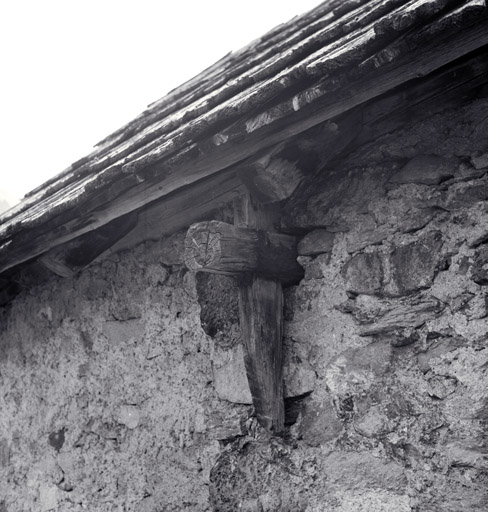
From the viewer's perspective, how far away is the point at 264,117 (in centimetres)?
170

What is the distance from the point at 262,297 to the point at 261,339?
0.15 meters

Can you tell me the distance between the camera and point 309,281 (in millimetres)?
2047

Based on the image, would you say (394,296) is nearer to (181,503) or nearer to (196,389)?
(196,389)

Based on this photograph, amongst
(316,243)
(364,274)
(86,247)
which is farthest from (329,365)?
(86,247)

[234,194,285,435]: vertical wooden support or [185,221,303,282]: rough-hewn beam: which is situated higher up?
[185,221,303,282]: rough-hewn beam

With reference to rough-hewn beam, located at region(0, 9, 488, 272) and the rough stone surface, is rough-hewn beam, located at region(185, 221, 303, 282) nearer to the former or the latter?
the rough stone surface

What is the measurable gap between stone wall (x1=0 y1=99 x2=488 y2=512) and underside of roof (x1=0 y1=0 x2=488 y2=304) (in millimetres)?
226

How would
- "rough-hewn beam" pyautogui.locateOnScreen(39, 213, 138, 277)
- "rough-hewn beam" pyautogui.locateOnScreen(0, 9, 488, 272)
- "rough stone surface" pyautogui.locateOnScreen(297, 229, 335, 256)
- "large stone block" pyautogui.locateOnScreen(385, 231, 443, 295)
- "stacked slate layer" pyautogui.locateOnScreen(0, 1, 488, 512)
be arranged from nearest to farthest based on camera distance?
"rough-hewn beam" pyautogui.locateOnScreen(0, 9, 488, 272) → "stacked slate layer" pyautogui.locateOnScreen(0, 1, 488, 512) → "large stone block" pyautogui.locateOnScreen(385, 231, 443, 295) → "rough stone surface" pyautogui.locateOnScreen(297, 229, 335, 256) → "rough-hewn beam" pyautogui.locateOnScreen(39, 213, 138, 277)

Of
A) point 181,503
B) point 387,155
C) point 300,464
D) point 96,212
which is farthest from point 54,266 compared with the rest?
point 387,155

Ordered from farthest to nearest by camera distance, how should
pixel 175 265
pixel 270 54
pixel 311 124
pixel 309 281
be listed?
1. pixel 270 54
2. pixel 175 265
3. pixel 309 281
4. pixel 311 124

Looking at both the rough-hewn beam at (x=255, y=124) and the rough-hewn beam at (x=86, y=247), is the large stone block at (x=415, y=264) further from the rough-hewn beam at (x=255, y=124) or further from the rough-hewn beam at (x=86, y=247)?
the rough-hewn beam at (x=86, y=247)

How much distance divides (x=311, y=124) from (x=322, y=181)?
388 millimetres

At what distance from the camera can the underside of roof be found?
4.90 ft

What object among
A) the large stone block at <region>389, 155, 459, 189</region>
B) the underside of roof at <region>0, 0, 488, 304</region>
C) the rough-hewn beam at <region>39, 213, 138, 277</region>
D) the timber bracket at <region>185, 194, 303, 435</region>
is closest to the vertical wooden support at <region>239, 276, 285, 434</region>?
the timber bracket at <region>185, 194, 303, 435</region>
